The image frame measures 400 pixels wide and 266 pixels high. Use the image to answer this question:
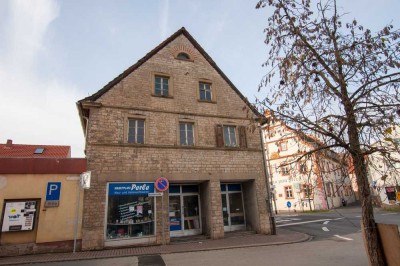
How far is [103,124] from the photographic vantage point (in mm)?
12891

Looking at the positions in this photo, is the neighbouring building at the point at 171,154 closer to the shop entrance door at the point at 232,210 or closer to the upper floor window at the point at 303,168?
the shop entrance door at the point at 232,210

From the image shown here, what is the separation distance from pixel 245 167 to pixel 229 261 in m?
6.98

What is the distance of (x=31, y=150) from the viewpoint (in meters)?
28.0

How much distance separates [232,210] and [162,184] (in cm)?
471

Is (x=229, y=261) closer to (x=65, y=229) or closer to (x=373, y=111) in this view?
(x=373, y=111)

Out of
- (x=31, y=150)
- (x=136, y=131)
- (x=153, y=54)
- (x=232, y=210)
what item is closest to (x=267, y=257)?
(x=232, y=210)

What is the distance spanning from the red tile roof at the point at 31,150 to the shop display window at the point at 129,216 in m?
18.7

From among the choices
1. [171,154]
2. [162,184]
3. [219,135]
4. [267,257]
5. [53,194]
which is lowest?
[267,257]

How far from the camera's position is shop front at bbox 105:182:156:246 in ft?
39.1

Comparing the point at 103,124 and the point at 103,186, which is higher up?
the point at 103,124

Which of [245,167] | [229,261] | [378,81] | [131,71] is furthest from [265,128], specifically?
[131,71]

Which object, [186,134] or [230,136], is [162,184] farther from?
[230,136]

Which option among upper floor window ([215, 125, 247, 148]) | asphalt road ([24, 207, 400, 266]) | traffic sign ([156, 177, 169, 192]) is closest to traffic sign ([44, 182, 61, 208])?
asphalt road ([24, 207, 400, 266])

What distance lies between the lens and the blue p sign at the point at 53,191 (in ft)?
37.1
